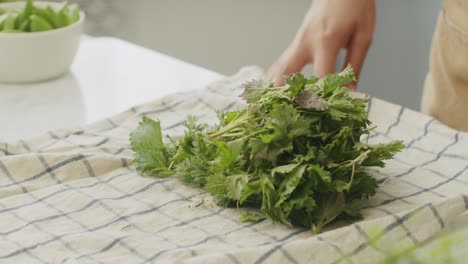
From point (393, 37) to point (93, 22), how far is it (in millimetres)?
1347

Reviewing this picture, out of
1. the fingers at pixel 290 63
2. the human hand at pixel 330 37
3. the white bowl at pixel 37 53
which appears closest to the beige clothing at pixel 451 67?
the human hand at pixel 330 37

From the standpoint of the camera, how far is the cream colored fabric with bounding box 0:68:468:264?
36.2 inches

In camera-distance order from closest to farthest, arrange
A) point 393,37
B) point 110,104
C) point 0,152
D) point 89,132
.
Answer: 1. point 0,152
2. point 89,132
3. point 110,104
4. point 393,37

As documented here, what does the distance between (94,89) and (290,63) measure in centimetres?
45

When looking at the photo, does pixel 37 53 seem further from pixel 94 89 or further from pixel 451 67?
pixel 451 67

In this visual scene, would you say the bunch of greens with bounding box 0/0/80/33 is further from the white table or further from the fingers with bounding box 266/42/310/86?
the fingers with bounding box 266/42/310/86

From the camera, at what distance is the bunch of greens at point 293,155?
0.98m

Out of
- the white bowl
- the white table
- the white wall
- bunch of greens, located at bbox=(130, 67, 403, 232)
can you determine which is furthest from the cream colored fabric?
the white wall

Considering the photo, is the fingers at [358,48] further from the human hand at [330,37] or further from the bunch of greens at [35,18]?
the bunch of greens at [35,18]

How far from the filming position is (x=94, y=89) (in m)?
1.70

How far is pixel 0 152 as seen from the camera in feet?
4.08

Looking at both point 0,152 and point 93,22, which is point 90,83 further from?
point 93,22

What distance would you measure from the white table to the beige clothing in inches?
19.6

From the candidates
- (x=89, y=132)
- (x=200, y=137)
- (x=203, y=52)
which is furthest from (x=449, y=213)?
(x=203, y=52)
